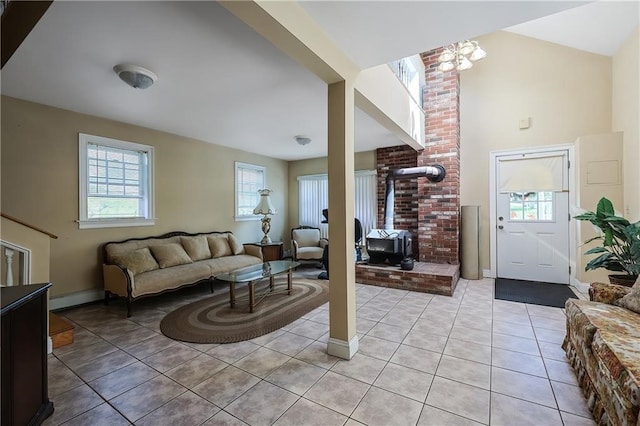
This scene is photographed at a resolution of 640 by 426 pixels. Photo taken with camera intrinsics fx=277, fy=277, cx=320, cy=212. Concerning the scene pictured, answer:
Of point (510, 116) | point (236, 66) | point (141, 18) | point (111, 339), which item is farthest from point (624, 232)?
point (111, 339)

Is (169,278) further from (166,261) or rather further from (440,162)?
(440,162)

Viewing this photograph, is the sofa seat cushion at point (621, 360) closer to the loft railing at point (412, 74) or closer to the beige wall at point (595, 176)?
the beige wall at point (595, 176)

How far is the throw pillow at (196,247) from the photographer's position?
14.0 ft

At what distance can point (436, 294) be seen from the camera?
383 centimetres

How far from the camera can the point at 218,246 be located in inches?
183

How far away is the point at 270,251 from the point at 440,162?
3410 millimetres

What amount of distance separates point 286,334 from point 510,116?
4.79 meters

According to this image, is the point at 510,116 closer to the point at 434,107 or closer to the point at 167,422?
the point at 434,107

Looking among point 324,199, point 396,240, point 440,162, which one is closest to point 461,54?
point 440,162

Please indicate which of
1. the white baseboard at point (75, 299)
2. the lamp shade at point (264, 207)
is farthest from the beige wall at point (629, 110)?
the white baseboard at point (75, 299)

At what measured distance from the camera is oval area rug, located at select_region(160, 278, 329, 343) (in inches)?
105

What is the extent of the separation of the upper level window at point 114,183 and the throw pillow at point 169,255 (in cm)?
55

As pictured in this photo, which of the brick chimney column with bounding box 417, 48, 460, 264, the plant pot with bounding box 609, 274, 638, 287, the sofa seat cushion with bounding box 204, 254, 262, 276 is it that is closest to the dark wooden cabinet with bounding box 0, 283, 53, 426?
the sofa seat cushion with bounding box 204, 254, 262, 276

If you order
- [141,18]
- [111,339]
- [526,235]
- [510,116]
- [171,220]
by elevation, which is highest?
[510,116]
